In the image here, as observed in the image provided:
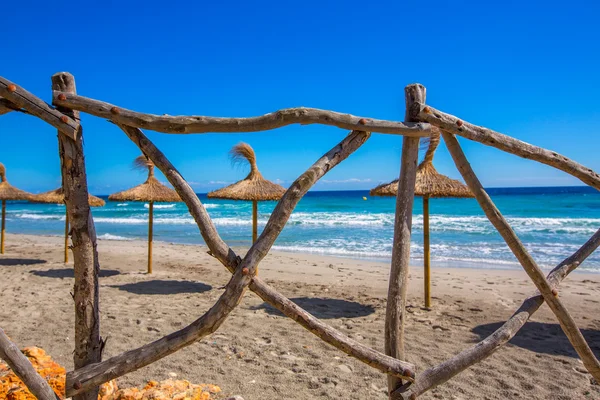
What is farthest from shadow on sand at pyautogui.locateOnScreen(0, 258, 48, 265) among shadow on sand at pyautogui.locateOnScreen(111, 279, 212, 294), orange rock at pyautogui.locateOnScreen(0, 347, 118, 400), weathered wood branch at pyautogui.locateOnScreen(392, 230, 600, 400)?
weathered wood branch at pyautogui.locateOnScreen(392, 230, 600, 400)

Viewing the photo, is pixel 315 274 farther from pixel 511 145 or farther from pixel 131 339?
pixel 511 145

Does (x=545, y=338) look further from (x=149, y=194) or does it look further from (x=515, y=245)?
(x=149, y=194)

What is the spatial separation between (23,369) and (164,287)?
5146mm

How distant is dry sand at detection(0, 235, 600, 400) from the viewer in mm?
3432

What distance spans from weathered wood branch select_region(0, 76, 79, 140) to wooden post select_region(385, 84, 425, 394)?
65.3 inches

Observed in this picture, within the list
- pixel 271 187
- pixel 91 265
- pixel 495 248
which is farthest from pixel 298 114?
pixel 495 248

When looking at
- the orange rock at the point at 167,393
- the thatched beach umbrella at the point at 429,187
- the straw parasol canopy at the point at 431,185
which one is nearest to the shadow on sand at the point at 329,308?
the thatched beach umbrella at the point at 429,187

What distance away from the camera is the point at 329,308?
19.5 ft

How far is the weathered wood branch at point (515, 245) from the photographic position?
96.6 inches

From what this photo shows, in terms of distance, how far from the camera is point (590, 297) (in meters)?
6.59

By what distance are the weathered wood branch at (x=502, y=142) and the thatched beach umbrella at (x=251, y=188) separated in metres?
4.89

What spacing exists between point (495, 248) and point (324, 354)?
9.99m

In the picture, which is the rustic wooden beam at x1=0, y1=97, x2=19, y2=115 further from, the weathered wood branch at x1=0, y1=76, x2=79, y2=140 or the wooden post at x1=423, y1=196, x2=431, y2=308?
the wooden post at x1=423, y1=196, x2=431, y2=308

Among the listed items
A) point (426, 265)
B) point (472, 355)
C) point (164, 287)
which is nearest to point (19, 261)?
point (164, 287)
